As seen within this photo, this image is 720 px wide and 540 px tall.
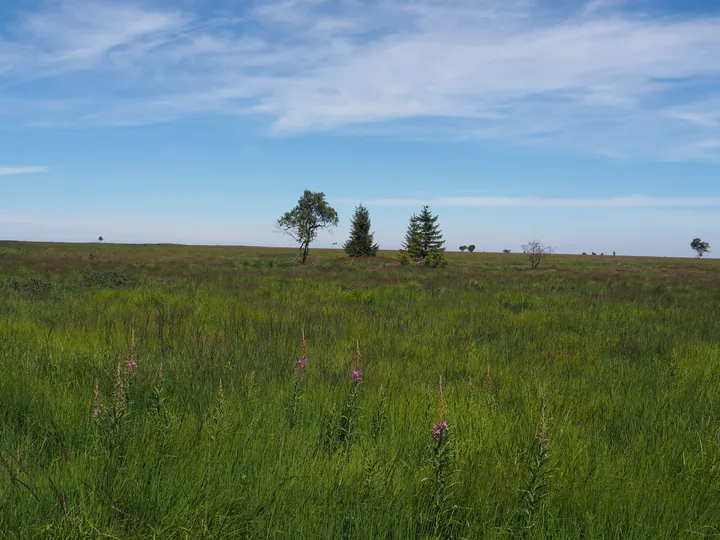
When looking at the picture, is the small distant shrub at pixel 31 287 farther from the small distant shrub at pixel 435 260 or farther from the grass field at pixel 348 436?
the small distant shrub at pixel 435 260

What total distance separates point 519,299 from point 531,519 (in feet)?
34.2

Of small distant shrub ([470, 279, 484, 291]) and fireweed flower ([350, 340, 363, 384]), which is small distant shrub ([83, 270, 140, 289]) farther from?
fireweed flower ([350, 340, 363, 384])

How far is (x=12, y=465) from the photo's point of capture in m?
2.41

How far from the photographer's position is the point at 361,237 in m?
65.2

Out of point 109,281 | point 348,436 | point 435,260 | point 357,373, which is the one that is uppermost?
point 435,260

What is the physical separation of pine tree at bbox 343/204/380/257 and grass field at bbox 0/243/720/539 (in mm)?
58180

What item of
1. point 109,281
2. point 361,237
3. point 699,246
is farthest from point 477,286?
point 699,246

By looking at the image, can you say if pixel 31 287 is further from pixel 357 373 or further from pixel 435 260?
pixel 435 260

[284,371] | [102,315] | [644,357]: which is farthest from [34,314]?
[644,357]

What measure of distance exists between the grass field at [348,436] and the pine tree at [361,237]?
58180 mm

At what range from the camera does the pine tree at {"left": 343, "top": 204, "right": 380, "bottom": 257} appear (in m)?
64.9

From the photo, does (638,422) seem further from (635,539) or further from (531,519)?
(531,519)

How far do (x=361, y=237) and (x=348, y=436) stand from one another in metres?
62.4

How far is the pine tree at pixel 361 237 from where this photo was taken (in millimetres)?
64938
